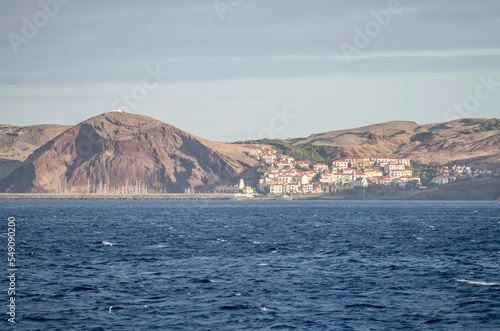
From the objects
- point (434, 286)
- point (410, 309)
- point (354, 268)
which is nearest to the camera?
point (410, 309)

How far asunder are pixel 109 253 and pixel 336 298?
2757 centimetres

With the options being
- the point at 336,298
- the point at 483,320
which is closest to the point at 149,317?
the point at 336,298

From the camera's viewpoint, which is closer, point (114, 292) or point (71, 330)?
point (71, 330)

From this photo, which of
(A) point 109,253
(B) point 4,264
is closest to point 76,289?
(B) point 4,264

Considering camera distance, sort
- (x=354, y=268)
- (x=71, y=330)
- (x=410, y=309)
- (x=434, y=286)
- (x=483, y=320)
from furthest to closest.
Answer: (x=354, y=268)
(x=434, y=286)
(x=410, y=309)
(x=483, y=320)
(x=71, y=330)

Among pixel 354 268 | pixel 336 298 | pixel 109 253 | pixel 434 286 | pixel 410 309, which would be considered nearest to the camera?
pixel 410 309

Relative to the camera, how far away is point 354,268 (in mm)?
50500

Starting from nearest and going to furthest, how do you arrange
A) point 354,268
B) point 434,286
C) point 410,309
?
point 410,309 < point 434,286 < point 354,268

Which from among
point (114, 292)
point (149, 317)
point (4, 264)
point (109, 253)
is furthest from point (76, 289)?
point (109, 253)

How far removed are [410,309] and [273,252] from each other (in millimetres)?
26379

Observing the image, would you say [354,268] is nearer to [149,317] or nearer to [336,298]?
[336,298]

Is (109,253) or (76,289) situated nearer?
(76,289)

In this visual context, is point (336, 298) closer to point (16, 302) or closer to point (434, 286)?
point (434, 286)

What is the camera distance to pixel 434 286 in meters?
42.5
